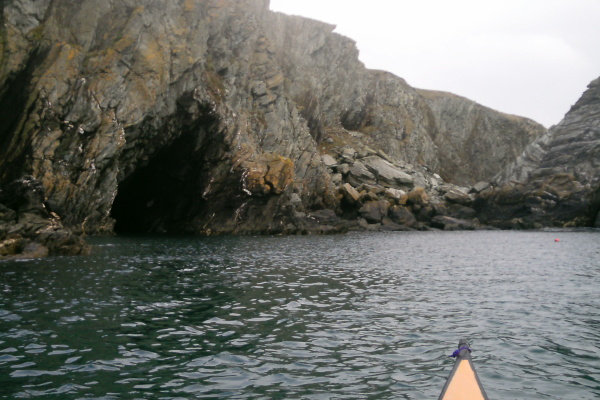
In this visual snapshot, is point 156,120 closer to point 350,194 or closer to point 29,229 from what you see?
point 29,229

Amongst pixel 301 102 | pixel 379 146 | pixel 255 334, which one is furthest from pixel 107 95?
pixel 379 146

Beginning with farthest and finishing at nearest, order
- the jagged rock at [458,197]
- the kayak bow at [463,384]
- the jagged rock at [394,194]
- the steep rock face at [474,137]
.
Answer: the steep rock face at [474,137] < the jagged rock at [458,197] < the jagged rock at [394,194] < the kayak bow at [463,384]

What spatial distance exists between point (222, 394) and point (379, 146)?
131162 mm

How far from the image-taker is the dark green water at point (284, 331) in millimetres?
11797

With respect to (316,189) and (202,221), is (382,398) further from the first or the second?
(316,189)

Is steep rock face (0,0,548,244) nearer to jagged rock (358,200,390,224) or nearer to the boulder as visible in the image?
the boulder

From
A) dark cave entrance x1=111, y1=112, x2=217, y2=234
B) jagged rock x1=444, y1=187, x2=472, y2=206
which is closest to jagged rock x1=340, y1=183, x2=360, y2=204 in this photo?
jagged rock x1=444, y1=187, x2=472, y2=206

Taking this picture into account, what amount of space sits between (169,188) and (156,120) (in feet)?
42.5

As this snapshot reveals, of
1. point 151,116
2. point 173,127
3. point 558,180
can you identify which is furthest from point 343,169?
point 151,116

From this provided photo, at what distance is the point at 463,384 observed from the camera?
8.34 metres

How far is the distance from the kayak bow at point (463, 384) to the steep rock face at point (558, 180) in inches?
3761

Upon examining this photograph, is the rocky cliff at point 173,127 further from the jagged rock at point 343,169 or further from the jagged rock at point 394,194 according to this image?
the jagged rock at point 394,194

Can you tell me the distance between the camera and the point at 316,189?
86438 millimetres

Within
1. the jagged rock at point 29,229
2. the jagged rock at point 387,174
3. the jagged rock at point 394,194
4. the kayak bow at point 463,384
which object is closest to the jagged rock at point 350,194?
the jagged rock at point 394,194
